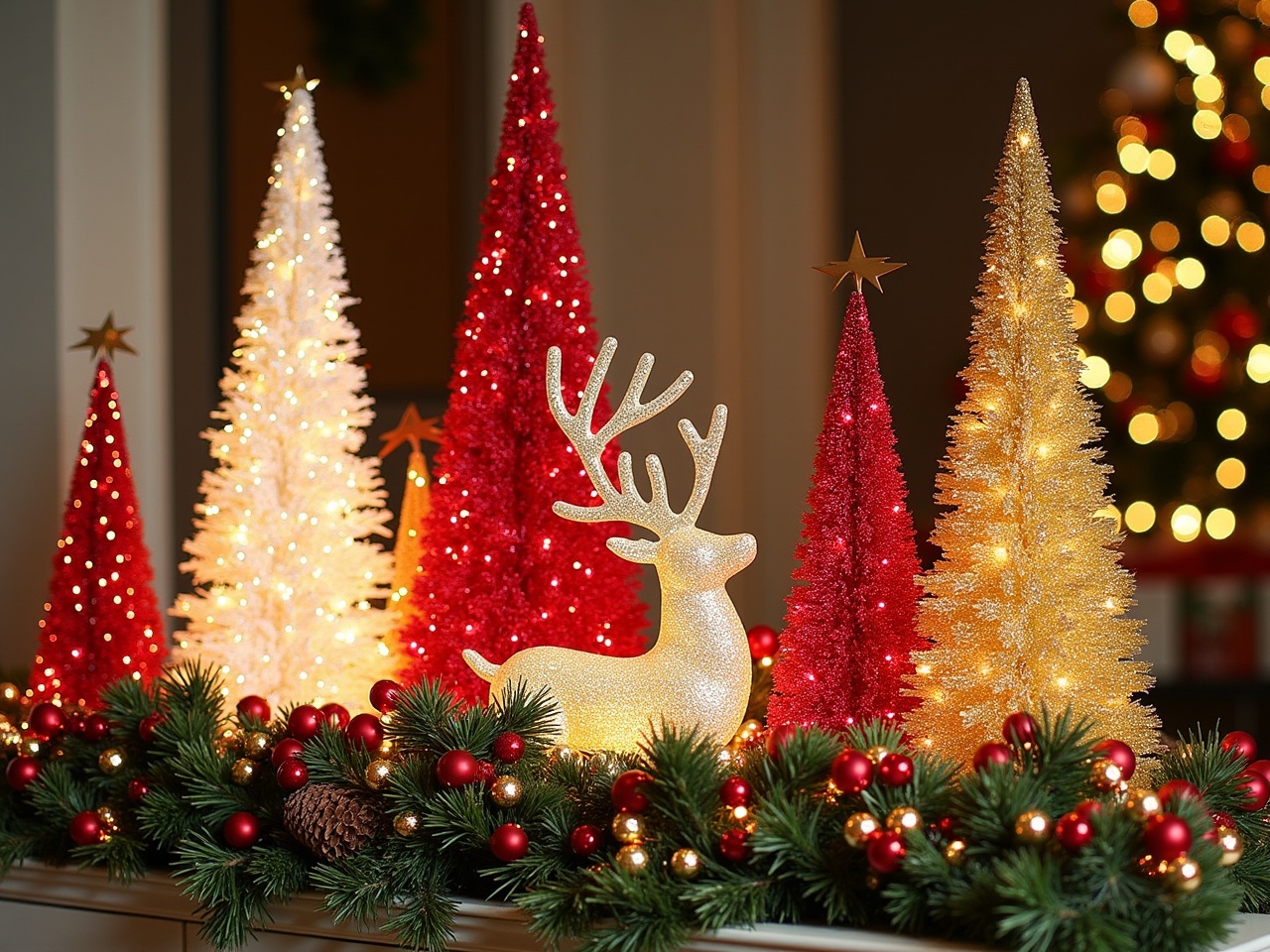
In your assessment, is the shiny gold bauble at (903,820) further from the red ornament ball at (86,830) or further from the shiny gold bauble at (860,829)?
the red ornament ball at (86,830)

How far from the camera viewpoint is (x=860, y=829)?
941 millimetres

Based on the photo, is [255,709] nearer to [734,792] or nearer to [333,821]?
[333,821]

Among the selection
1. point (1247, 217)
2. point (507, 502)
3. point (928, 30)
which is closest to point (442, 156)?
point (928, 30)

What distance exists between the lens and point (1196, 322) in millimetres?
3182

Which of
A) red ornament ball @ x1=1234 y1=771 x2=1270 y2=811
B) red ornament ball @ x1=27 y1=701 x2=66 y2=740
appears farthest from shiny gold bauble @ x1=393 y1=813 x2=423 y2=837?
red ornament ball @ x1=1234 y1=771 x2=1270 y2=811

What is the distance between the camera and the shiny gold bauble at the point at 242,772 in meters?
1.17

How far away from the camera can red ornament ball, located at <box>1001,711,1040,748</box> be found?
3.26 feet

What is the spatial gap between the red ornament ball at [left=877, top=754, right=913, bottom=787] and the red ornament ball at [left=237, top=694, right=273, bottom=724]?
1.98 ft

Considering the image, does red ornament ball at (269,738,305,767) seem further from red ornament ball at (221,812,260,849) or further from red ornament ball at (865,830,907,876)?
red ornament ball at (865,830,907,876)

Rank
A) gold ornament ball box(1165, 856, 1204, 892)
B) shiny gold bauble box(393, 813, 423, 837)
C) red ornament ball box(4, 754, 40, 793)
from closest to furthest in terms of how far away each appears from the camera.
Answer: gold ornament ball box(1165, 856, 1204, 892) → shiny gold bauble box(393, 813, 423, 837) → red ornament ball box(4, 754, 40, 793)

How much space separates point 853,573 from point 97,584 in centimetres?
84

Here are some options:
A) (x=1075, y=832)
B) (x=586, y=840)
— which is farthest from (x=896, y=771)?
(x=586, y=840)

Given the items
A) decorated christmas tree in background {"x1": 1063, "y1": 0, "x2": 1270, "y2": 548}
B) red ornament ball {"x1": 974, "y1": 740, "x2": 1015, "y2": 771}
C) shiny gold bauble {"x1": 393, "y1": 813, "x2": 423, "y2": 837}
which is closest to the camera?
red ornament ball {"x1": 974, "y1": 740, "x2": 1015, "y2": 771}

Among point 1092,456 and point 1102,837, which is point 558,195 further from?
point 1102,837
